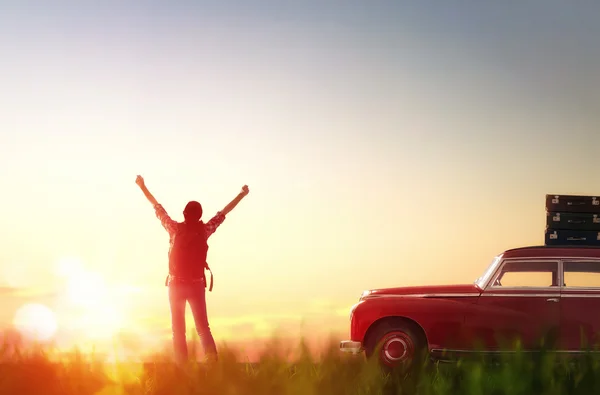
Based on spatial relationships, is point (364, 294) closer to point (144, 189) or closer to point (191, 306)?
point (191, 306)

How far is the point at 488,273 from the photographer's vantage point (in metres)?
12.1

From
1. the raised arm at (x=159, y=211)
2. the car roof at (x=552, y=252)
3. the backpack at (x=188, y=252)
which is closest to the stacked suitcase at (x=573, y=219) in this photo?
the car roof at (x=552, y=252)

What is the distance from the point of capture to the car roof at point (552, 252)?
38.7 ft

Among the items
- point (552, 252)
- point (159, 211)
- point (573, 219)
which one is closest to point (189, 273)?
point (159, 211)

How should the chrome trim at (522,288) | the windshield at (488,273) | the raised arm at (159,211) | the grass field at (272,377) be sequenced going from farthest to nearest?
the windshield at (488,273) → the chrome trim at (522,288) → the raised arm at (159,211) → the grass field at (272,377)

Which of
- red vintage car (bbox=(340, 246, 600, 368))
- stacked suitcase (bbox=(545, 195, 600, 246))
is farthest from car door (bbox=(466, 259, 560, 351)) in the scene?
stacked suitcase (bbox=(545, 195, 600, 246))

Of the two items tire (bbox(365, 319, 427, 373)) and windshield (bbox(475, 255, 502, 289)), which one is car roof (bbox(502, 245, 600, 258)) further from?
tire (bbox(365, 319, 427, 373))

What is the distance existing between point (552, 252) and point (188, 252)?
18.1ft

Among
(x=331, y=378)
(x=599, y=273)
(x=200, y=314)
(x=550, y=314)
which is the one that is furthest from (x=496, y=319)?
(x=331, y=378)

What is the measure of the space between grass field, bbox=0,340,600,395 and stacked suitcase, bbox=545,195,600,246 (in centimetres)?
915

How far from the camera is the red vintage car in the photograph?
11.6m

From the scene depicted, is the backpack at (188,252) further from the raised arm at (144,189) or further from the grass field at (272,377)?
the grass field at (272,377)

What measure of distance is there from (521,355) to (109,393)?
2.96 metres

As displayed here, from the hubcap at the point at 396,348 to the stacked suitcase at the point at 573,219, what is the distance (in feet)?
17.1
